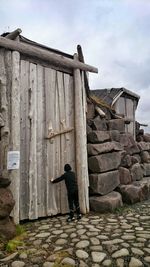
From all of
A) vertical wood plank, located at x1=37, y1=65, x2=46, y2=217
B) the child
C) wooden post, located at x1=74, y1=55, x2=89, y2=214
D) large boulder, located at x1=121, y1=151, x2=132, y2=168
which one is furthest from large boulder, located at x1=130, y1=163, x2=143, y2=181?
vertical wood plank, located at x1=37, y1=65, x2=46, y2=217

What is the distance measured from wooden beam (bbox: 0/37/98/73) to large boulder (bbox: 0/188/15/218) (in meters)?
3.11

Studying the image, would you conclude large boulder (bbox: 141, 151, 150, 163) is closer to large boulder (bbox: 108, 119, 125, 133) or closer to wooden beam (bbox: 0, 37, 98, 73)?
large boulder (bbox: 108, 119, 125, 133)

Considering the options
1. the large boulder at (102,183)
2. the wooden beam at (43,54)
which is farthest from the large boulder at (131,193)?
the wooden beam at (43,54)

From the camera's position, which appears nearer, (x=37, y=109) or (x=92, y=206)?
(x=37, y=109)

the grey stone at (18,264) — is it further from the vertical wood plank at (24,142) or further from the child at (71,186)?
the child at (71,186)

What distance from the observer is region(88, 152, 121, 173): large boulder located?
7.63 metres

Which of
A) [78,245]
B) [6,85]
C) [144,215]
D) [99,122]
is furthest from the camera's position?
[99,122]

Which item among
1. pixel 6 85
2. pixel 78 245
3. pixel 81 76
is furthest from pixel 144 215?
pixel 6 85

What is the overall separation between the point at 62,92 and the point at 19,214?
10.5 feet

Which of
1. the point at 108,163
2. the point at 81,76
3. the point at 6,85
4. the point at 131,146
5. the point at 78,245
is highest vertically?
the point at 81,76

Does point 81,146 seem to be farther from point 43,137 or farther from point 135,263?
point 135,263

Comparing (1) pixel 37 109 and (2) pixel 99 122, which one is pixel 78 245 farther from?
(2) pixel 99 122

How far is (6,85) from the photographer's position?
609cm

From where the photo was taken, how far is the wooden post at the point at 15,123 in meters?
5.89
